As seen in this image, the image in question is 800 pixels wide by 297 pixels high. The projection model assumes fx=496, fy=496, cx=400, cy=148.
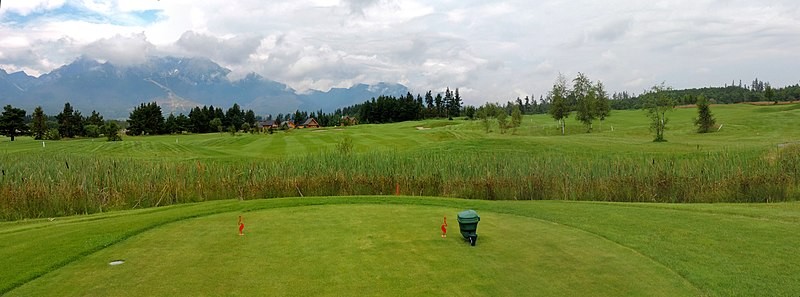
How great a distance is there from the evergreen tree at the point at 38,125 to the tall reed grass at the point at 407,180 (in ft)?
145

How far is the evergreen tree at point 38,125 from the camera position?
5021cm

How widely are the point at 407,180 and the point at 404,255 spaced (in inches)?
311

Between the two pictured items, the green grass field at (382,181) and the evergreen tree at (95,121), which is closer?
the green grass field at (382,181)

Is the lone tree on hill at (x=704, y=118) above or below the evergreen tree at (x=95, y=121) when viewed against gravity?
below

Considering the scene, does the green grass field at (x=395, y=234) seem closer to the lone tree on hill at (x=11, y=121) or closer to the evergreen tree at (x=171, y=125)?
the lone tree on hill at (x=11, y=121)

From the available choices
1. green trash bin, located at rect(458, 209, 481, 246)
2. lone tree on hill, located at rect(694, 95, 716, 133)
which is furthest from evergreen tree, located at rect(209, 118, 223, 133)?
green trash bin, located at rect(458, 209, 481, 246)

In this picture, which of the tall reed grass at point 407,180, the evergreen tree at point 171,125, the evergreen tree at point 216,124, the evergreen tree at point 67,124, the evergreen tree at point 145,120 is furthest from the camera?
the evergreen tree at point 216,124

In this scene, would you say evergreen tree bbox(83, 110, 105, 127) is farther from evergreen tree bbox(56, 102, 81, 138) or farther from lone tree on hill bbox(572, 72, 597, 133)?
lone tree on hill bbox(572, 72, 597, 133)

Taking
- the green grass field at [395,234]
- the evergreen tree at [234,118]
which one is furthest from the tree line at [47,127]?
the green grass field at [395,234]

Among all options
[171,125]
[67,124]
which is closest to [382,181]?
[67,124]

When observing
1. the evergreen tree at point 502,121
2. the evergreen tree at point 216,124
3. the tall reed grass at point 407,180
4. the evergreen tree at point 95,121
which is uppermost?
the evergreen tree at point 95,121

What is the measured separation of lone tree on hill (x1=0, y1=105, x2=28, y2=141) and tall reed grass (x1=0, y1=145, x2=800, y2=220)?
44.5m

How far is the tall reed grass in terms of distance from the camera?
1178cm

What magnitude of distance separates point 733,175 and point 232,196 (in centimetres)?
1301
